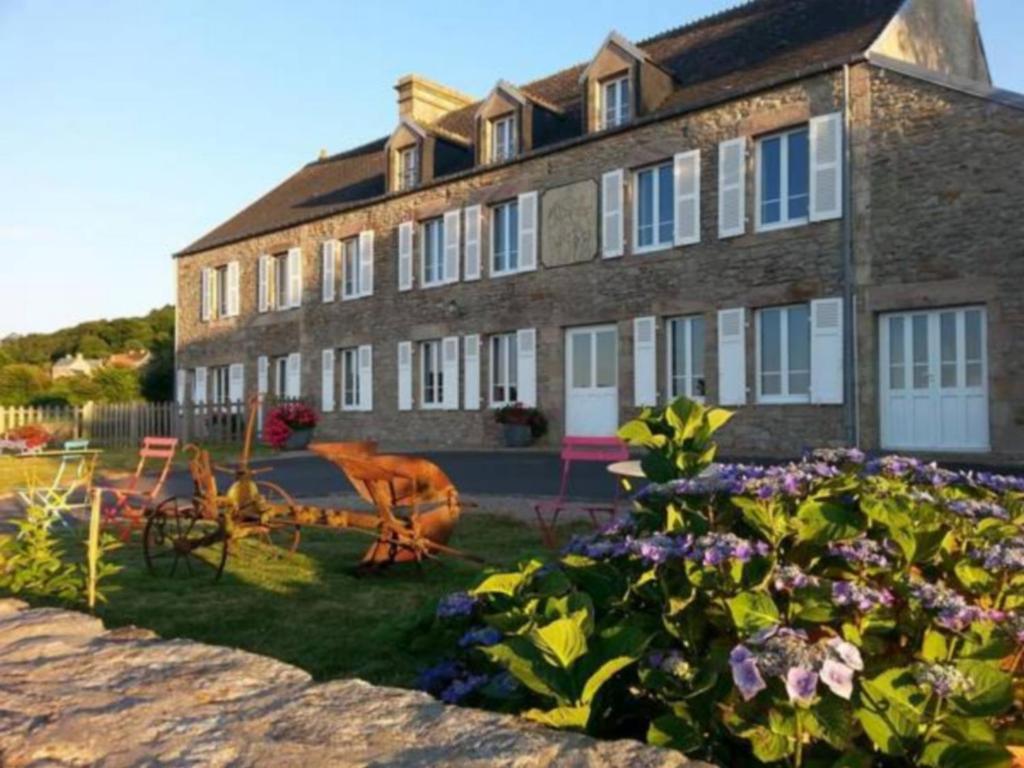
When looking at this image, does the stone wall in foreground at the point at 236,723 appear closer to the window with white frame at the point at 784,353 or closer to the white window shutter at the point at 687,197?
the window with white frame at the point at 784,353

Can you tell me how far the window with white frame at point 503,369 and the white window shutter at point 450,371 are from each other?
0.98 m

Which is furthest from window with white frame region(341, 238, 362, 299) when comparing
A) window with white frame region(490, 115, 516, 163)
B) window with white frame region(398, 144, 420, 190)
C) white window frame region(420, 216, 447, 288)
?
window with white frame region(490, 115, 516, 163)

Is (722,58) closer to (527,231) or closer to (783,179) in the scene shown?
(783,179)

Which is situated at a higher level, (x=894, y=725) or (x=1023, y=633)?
(x=1023, y=633)

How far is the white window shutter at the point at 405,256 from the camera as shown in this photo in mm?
22438

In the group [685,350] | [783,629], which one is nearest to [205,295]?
[685,350]

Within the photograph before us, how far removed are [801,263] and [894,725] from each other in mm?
13842

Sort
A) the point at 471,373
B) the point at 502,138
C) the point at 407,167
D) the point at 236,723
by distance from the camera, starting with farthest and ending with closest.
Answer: the point at 407,167, the point at 502,138, the point at 471,373, the point at 236,723

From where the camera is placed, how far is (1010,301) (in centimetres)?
1279

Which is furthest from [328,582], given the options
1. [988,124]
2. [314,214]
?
[314,214]

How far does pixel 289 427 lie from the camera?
21.3 m

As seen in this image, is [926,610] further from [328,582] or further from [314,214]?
[314,214]

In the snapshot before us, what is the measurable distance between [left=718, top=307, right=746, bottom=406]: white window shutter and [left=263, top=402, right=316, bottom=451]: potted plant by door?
10.2m

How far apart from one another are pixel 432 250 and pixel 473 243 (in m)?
1.82
